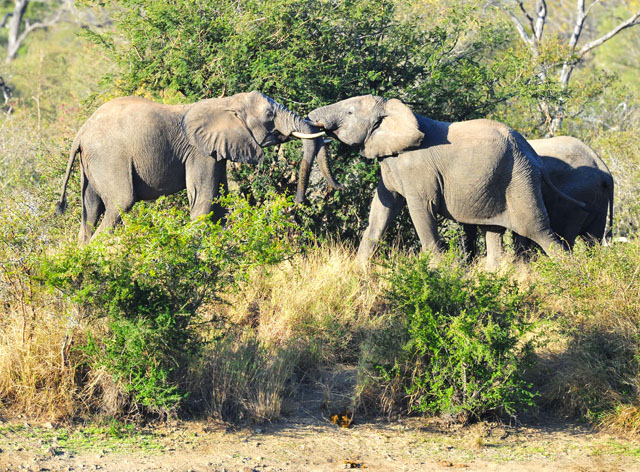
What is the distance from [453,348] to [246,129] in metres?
→ 3.35

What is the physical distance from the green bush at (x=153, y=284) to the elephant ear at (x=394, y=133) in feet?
7.98

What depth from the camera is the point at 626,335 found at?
6855mm

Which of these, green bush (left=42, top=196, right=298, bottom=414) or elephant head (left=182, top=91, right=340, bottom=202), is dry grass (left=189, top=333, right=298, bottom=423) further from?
elephant head (left=182, top=91, right=340, bottom=202)

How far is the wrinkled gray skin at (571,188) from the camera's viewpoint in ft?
30.5

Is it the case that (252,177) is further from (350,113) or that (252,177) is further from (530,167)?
(530,167)

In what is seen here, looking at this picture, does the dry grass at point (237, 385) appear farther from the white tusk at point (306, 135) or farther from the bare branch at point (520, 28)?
the bare branch at point (520, 28)

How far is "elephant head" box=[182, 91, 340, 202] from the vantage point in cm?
847

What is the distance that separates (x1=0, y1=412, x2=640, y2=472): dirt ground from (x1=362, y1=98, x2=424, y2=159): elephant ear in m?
2.96

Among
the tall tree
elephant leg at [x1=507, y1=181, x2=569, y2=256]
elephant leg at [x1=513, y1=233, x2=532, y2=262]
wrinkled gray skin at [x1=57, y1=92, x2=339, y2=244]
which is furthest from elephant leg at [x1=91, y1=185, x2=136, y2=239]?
the tall tree

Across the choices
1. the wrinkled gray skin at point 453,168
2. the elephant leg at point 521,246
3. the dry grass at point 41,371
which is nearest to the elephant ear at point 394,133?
the wrinkled gray skin at point 453,168

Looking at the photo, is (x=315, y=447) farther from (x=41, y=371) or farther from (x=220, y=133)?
(x=220, y=133)

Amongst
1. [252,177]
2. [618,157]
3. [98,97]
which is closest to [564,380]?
[252,177]

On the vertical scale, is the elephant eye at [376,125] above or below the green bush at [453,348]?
above

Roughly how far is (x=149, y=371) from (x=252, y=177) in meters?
4.50
